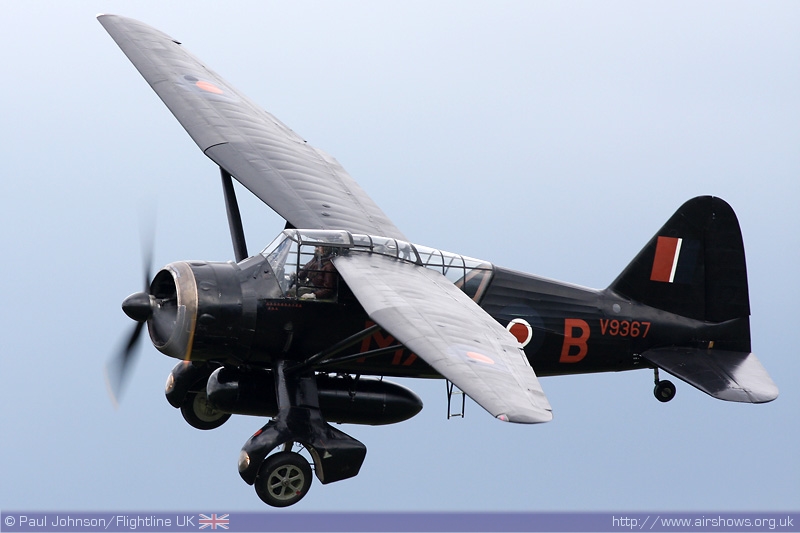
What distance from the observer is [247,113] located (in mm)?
20078

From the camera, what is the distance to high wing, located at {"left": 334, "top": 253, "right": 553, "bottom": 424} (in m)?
13.4

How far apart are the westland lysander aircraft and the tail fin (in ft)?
0.06

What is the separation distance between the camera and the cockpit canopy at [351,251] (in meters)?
16.5

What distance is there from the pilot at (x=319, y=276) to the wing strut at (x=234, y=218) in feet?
6.32

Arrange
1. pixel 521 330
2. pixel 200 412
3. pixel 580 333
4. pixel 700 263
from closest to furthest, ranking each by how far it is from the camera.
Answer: pixel 521 330 < pixel 580 333 < pixel 200 412 < pixel 700 263

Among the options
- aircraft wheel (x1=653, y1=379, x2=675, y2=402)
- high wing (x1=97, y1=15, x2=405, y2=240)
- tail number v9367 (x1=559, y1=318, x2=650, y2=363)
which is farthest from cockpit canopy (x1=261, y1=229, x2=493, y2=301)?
aircraft wheel (x1=653, y1=379, x2=675, y2=402)

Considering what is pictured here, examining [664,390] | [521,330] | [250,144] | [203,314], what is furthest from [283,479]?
[664,390]

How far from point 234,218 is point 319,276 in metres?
2.42

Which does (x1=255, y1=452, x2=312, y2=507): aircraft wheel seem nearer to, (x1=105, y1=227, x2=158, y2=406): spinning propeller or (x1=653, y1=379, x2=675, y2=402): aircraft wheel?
(x1=105, y1=227, x2=158, y2=406): spinning propeller

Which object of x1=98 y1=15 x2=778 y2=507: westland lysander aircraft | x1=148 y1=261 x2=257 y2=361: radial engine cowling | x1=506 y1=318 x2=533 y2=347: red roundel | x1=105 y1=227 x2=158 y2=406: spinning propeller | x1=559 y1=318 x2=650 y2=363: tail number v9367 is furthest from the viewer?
x1=559 y1=318 x2=650 y2=363: tail number v9367

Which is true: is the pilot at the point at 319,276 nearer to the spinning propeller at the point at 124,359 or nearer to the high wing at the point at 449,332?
the high wing at the point at 449,332

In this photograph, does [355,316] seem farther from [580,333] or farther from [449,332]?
[580,333]

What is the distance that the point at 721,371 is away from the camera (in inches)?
704

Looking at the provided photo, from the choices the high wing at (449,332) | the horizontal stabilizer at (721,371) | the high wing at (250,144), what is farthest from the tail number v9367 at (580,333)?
the high wing at (250,144)
